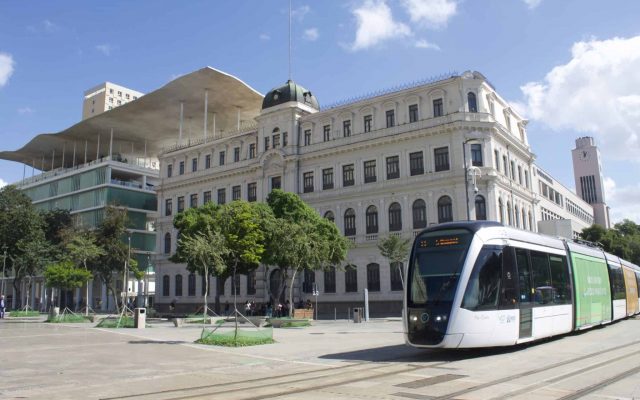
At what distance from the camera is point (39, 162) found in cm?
9425

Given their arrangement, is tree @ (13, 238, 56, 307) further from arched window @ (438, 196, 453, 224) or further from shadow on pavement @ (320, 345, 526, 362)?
shadow on pavement @ (320, 345, 526, 362)

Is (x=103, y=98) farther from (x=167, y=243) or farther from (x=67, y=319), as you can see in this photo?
(x=67, y=319)

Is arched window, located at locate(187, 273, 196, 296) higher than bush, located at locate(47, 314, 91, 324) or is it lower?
higher

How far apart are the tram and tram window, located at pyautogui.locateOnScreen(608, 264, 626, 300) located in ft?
27.7

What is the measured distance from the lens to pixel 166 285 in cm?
6253

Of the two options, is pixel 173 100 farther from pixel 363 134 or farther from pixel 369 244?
pixel 369 244

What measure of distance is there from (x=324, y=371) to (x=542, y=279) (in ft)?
26.8

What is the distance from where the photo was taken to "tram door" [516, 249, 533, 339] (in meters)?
15.8

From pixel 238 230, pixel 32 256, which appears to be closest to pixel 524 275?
pixel 238 230

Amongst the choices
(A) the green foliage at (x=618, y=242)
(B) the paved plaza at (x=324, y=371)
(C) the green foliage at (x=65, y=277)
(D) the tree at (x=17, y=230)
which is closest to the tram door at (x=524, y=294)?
(B) the paved plaza at (x=324, y=371)

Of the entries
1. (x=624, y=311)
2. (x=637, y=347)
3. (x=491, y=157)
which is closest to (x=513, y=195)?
(x=491, y=157)

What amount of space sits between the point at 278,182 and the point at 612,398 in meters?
46.5

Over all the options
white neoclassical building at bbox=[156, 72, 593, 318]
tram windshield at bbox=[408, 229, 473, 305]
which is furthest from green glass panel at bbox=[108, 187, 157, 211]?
tram windshield at bbox=[408, 229, 473, 305]

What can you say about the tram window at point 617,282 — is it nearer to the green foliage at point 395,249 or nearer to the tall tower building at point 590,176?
Result: the green foliage at point 395,249
